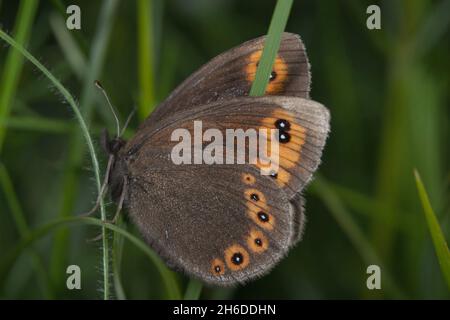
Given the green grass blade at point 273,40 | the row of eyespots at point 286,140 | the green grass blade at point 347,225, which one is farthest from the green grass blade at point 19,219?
the green grass blade at point 347,225

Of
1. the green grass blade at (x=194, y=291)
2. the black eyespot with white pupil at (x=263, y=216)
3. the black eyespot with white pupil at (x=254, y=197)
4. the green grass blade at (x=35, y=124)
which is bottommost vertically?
the green grass blade at (x=194, y=291)

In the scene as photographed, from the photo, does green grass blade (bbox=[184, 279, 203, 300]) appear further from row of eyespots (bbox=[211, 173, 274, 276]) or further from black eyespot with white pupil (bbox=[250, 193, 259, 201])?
black eyespot with white pupil (bbox=[250, 193, 259, 201])

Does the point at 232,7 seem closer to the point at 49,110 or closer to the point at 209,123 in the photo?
the point at 49,110

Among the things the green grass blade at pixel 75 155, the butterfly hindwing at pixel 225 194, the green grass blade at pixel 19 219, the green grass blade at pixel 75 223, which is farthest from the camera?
the green grass blade at pixel 75 155

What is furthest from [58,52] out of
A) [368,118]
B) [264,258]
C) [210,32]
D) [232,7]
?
[264,258]

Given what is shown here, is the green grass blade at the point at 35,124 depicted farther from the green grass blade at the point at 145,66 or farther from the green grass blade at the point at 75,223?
the green grass blade at the point at 75,223

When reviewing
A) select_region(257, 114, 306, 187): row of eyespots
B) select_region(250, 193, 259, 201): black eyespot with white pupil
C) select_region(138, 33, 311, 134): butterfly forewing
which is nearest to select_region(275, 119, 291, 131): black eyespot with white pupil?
select_region(257, 114, 306, 187): row of eyespots

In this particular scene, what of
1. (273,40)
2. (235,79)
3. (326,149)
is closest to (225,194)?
(235,79)
